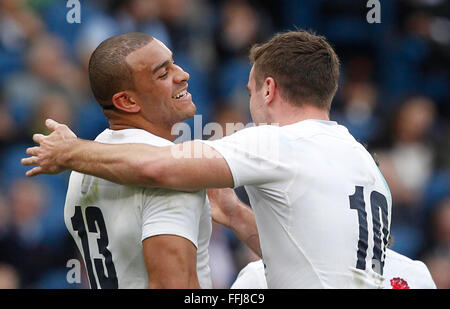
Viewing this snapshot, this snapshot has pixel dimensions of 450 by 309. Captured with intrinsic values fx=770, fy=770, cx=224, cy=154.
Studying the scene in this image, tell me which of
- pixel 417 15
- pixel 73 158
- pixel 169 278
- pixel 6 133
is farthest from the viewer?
pixel 417 15

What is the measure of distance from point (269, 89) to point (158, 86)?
531mm

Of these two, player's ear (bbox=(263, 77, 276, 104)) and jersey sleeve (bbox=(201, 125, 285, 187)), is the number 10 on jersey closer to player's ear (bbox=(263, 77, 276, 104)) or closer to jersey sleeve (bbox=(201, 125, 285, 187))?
jersey sleeve (bbox=(201, 125, 285, 187))

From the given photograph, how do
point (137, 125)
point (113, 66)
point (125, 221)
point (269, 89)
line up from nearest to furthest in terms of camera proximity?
point (125, 221) → point (113, 66) → point (137, 125) → point (269, 89)

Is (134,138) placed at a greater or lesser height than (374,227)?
greater

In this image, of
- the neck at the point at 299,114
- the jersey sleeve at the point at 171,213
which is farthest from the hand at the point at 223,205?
the jersey sleeve at the point at 171,213

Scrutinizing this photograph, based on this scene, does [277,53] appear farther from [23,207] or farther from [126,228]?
[23,207]

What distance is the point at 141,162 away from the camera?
3.20 m

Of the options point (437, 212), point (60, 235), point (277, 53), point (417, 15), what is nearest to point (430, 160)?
point (437, 212)

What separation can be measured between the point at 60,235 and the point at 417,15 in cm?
508

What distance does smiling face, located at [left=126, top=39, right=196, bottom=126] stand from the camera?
3471 millimetres

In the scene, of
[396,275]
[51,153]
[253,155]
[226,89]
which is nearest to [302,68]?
[253,155]

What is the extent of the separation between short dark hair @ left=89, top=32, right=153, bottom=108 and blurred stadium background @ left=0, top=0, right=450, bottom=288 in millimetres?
3362

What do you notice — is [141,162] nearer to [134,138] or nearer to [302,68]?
[134,138]
